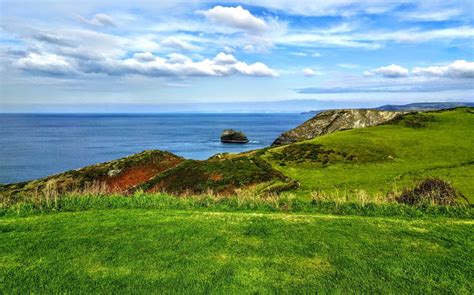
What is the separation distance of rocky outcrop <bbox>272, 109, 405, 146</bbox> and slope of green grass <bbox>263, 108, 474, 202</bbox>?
38.4 m

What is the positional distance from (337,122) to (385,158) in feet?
185

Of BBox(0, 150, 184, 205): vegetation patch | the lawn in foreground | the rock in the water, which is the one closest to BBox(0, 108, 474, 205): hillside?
BBox(0, 150, 184, 205): vegetation patch

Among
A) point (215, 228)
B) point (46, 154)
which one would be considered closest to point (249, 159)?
point (215, 228)

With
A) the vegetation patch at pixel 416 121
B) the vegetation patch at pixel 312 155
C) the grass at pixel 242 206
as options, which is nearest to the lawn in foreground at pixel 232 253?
the grass at pixel 242 206

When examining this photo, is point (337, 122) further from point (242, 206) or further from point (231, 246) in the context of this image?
point (231, 246)

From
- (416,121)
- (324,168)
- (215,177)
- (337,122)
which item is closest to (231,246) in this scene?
(215,177)

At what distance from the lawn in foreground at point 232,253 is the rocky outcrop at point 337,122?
76641mm

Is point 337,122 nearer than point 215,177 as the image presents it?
No

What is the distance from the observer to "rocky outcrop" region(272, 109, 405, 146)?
3556 inches

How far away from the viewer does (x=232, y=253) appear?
35.5 feet

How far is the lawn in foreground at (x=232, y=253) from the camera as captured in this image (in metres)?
9.23

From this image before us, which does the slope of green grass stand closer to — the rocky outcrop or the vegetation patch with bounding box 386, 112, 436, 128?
the vegetation patch with bounding box 386, 112, 436, 128

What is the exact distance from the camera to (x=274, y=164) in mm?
37250

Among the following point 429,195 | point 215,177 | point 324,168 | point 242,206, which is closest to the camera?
point 242,206
